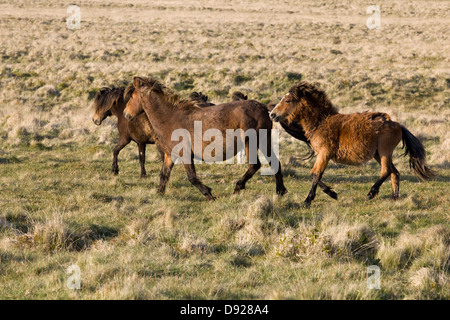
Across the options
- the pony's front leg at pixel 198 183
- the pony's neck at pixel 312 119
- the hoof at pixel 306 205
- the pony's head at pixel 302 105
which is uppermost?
the pony's head at pixel 302 105

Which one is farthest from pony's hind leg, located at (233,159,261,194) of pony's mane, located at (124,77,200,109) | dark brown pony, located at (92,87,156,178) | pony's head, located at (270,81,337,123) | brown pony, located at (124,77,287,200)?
dark brown pony, located at (92,87,156,178)

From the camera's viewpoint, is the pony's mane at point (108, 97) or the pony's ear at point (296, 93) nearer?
the pony's ear at point (296, 93)

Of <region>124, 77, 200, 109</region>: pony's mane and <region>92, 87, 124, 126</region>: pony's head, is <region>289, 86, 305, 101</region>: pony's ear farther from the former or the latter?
<region>92, 87, 124, 126</region>: pony's head

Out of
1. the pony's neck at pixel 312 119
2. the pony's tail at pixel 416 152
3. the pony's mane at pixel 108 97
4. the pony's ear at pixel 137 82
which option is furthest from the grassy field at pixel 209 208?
the pony's ear at pixel 137 82

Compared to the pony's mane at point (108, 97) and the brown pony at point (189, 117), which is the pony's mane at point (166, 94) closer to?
the brown pony at point (189, 117)

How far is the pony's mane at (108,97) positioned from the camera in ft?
38.0

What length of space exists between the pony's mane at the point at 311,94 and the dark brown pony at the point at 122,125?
3.80 metres

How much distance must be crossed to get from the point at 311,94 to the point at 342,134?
957mm

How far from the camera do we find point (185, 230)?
274 inches

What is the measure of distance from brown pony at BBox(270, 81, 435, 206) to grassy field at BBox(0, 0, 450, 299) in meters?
0.69

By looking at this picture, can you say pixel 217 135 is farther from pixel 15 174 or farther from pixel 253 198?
pixel 15 174

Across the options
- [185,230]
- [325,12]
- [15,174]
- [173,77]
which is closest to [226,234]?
[185,230]

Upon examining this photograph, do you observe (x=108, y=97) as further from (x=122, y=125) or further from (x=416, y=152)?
(x=416, y=152)
